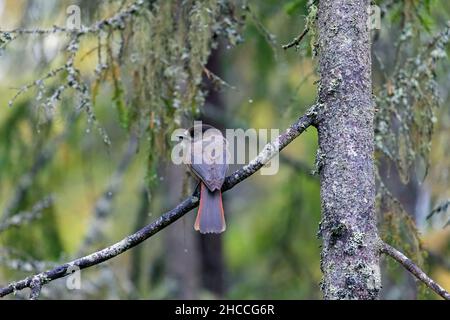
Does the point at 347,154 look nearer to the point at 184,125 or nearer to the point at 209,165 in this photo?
the point at 209,165

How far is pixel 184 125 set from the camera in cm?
414

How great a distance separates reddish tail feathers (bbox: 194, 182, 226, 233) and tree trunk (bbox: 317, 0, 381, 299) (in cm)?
78

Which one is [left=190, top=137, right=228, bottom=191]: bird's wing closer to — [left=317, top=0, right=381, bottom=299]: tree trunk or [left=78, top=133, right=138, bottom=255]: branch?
[left=317, top=0, right=381, bottom=299]: tree trunk

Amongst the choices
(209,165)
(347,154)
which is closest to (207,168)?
(209,165)

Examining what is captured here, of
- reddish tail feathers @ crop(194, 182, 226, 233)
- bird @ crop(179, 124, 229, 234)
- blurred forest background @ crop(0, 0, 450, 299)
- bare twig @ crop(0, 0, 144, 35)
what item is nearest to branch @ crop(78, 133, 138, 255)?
blurred forest background @ crop(0, 0, 450, 299)

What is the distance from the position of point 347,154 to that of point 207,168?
1.11 meters

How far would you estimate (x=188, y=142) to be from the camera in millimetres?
4102

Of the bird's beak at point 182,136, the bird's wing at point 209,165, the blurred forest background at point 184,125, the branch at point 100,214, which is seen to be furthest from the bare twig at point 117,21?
the branch at point 100,214

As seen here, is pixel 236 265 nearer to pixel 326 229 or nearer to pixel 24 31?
pixel 24 31

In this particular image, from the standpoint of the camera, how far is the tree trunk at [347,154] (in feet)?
8.89

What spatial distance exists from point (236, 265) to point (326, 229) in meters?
7.50

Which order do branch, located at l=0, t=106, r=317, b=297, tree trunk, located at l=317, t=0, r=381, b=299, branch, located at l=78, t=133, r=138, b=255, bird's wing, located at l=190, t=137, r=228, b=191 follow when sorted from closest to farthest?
tree trunk, located at l=317, t=0, r=381, b=299 → branch, located at l=0, t=106, r=317, b=297 → bird's wing, located at l=190, t=137, r=228, b=191 → branch, located at l=78, t=133, r=138, b=255

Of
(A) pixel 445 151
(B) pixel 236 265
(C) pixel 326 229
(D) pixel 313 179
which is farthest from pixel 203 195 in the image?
(B) pixel 236 265

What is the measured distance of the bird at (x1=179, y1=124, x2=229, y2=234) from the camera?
3.50m
